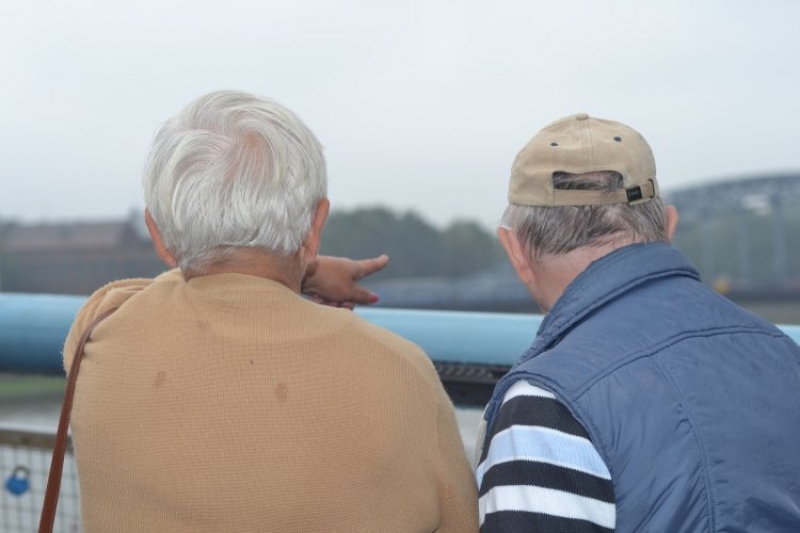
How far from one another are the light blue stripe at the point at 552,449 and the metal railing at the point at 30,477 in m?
1.86

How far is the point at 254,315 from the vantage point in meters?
1.38

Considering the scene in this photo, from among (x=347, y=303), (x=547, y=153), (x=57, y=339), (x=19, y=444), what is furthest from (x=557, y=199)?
(x=19, y=444)

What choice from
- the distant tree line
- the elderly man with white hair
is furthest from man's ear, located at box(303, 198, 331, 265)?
the distant tree line

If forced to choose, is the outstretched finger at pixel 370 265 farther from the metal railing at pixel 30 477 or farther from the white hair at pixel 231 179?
the metal railing at pixel 30 477

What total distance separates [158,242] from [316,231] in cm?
28

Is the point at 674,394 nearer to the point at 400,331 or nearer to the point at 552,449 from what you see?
the point at 552,449

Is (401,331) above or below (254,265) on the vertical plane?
below

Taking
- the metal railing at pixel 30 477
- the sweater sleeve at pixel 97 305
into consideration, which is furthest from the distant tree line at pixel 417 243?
the sweater sleeve at pixel 97 305

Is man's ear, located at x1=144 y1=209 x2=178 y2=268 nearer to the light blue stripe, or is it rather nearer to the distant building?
the light blue stripe

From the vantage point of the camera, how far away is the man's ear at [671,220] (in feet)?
5.13

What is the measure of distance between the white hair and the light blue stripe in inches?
18.0

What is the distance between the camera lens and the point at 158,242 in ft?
5.01

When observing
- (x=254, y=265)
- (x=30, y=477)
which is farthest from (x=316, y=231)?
(x=30, y=477)

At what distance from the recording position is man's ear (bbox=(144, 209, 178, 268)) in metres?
1.51
